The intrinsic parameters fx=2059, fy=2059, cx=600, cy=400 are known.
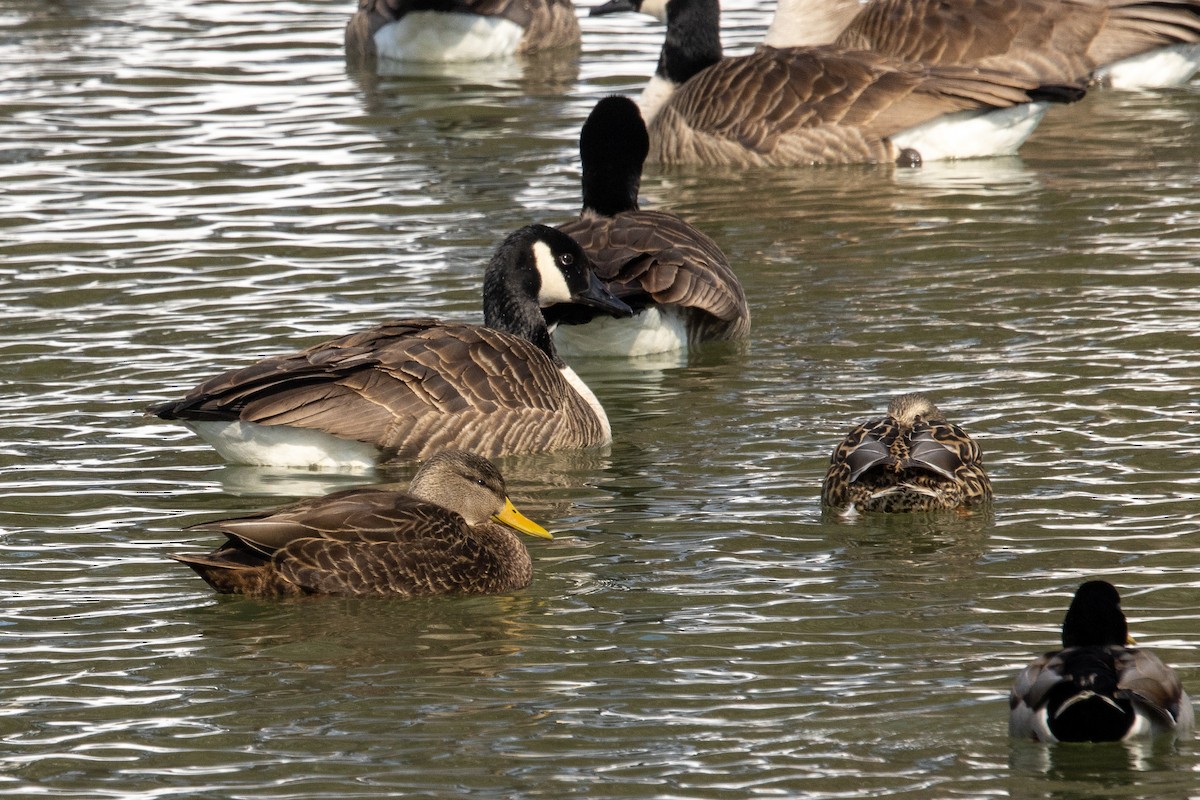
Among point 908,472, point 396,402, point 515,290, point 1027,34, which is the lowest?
point 908,472

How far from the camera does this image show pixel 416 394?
1089cm

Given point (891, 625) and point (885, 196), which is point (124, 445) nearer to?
point (891, 625)

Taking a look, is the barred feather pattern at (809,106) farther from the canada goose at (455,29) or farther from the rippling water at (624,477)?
the canada goose at (455,29)

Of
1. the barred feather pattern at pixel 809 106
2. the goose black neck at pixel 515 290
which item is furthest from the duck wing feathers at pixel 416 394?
the barred feather pattern at pixel 809 106

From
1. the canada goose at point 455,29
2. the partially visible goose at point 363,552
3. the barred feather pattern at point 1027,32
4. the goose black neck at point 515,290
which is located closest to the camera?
the partially visible goose at point 363,552

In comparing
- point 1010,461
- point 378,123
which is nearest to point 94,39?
point 378,123

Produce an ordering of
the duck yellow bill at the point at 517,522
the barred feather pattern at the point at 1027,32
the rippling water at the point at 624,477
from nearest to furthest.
A: 1. the rippling water at the point at 624,477
2. the duck yellow bill at the point at 517,522
3. the barred feather pattern at the point at 1027,32

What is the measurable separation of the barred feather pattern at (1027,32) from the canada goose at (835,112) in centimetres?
85

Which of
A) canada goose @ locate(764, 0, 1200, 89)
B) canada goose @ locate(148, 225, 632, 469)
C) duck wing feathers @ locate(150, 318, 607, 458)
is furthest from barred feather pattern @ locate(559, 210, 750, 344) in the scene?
canada goose @ locate(764, 0, 1200, 89)

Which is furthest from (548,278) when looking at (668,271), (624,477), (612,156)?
(612,156)

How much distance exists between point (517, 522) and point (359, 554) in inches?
33.3

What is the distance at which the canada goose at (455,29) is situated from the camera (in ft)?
74.2

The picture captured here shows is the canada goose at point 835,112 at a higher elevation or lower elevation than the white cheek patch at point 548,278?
higher

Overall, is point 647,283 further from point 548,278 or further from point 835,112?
point 835,112
